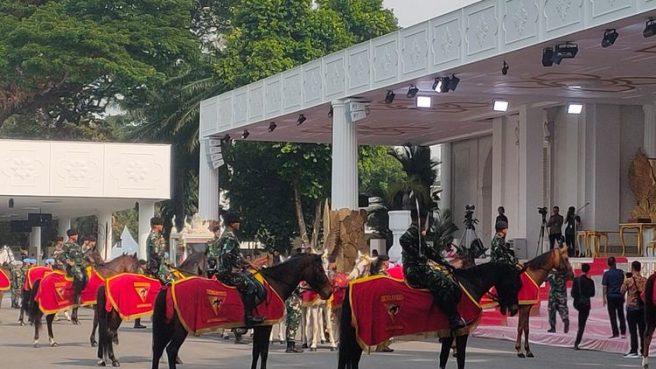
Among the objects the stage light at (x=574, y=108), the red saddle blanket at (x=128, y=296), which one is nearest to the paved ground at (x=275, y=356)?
the red saddle blanket at (x=128, y=296)

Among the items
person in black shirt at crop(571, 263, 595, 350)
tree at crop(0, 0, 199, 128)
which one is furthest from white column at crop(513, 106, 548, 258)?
tree at crop(0, 0, 199, 128)

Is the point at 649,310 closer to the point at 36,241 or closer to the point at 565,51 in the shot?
the point at 565,51

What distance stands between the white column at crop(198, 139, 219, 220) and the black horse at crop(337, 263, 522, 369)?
26.5 metres

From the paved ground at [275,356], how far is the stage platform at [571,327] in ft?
1.43

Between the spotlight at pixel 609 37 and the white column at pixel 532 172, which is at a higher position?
the spotlight at pixel 609 37

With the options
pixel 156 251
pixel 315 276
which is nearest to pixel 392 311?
pixel 315 276

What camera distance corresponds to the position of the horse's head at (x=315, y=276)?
55.9 ft

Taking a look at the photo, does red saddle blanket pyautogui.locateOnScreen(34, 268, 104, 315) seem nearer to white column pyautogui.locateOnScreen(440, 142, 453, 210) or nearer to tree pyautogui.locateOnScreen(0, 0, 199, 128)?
white column pyautogui.locateOnScreen(440, 142, 453, 210)

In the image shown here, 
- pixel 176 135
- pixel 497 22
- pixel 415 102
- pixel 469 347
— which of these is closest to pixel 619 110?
pixel 415 102

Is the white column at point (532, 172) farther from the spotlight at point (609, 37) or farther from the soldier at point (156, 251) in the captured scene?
the soldier at point (156, 251)

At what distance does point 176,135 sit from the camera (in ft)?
186

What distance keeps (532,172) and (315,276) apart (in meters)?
21.0

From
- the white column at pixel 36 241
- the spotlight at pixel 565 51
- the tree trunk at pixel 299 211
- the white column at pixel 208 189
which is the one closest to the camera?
the spotlight at pixel 565 51

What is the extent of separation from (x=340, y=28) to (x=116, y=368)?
3582cm
